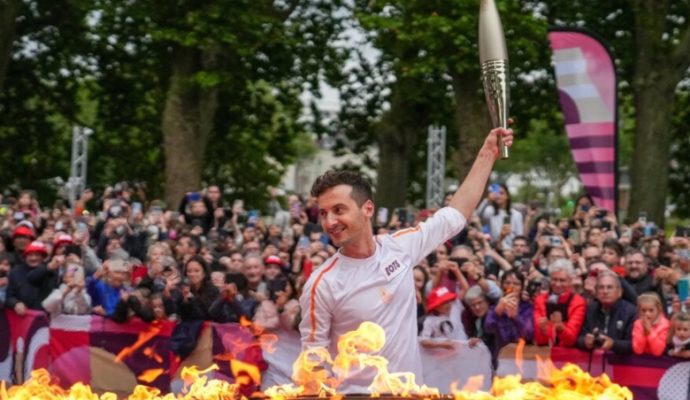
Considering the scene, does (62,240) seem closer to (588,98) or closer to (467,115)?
(588,98)

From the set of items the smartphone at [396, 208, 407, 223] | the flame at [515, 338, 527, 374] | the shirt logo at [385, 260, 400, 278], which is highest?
the smartphone at [396, 208, 407, 223]

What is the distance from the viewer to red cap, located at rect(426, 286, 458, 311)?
12.6m

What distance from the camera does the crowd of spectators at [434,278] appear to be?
12.1m

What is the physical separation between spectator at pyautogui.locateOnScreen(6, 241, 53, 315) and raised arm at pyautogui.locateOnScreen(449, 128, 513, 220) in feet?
27.2

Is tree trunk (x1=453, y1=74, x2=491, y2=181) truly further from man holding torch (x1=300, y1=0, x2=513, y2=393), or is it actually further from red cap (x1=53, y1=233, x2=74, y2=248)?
man holding torch (x1=300, y1=0, x2=513, y2=393)

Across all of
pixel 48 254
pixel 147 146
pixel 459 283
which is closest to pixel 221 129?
pixel 147 146

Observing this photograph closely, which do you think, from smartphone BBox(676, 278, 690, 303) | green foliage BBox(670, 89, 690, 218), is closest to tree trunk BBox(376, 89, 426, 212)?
green foliage BBox(670, 89, 690, 218)

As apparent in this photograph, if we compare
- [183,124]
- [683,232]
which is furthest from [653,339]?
[183,124]

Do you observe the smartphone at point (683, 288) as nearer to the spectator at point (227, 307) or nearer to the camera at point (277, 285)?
the camera at point (277, 285)

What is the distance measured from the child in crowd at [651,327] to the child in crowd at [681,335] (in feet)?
0.29

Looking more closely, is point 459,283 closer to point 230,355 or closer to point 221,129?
point 230,355

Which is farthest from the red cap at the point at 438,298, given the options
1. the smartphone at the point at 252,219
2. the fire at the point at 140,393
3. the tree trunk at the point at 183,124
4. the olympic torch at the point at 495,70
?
the tree trunk at the point at 183,124

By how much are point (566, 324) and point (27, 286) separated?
5444mm

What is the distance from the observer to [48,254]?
15375mm
